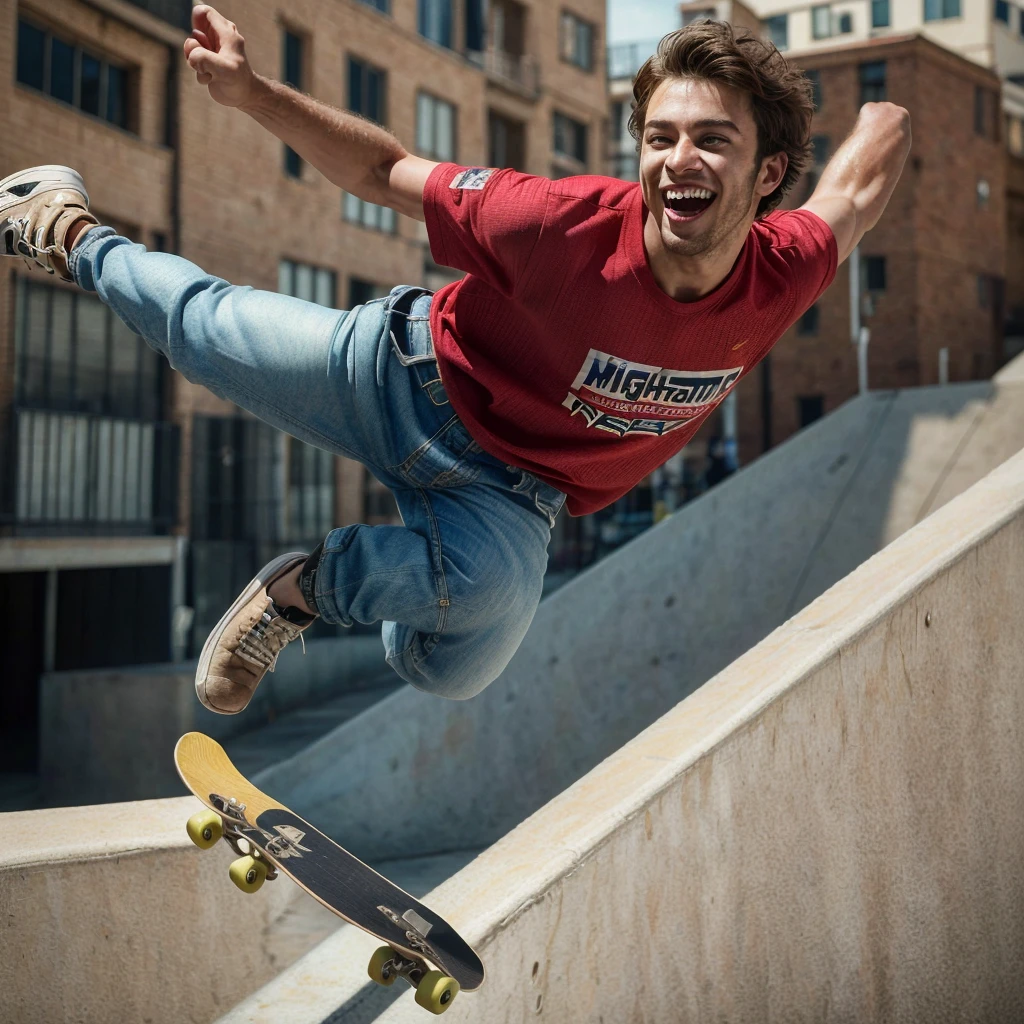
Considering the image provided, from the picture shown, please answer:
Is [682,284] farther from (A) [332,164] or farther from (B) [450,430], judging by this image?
(A) [332,164]

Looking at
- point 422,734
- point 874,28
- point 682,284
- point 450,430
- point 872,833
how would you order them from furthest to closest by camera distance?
1. point 874,28
2. point 422,734
3. point 872,833
4. point 450,430
5. point 682,284

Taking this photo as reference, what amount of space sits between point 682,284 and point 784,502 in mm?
7431

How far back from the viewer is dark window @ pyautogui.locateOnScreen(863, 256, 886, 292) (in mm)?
32344

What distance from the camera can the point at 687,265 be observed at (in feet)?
8.50

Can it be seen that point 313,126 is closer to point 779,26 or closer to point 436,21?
point 436,21

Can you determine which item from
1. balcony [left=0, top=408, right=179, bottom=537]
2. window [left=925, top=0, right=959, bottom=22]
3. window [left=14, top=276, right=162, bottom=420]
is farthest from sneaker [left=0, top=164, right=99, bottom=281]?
window [left=925, top=0, right=959, bottom=22]

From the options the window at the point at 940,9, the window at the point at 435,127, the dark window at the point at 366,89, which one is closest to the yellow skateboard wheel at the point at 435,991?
the dark window at the point at 366,89

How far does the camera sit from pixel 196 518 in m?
14.3

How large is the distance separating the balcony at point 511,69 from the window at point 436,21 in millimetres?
785

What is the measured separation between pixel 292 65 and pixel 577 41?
369 inches

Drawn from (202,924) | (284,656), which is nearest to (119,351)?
(284,656)

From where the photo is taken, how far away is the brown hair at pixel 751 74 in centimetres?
260

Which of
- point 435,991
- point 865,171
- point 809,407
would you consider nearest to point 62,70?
point 865,171

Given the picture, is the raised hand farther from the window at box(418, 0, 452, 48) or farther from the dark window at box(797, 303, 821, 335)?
the dark window at box(797, 303, 821, 335)
